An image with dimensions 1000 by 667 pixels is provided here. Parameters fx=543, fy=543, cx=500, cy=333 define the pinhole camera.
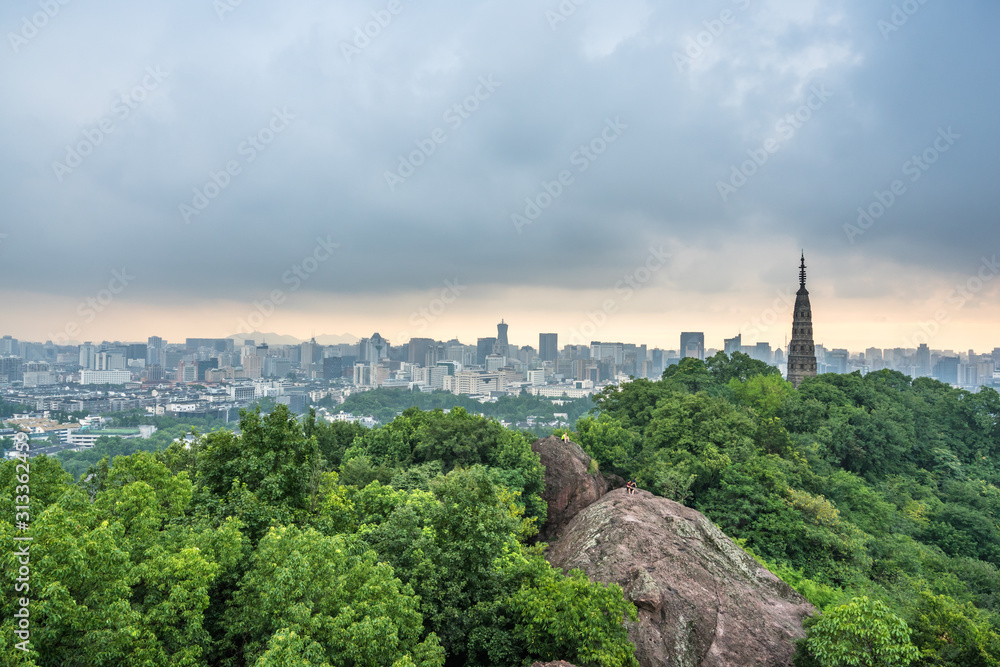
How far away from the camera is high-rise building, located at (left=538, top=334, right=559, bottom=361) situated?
189250mm

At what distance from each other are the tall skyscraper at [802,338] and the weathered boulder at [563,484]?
3461 cm

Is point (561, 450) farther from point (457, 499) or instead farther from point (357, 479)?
point (457, 499)

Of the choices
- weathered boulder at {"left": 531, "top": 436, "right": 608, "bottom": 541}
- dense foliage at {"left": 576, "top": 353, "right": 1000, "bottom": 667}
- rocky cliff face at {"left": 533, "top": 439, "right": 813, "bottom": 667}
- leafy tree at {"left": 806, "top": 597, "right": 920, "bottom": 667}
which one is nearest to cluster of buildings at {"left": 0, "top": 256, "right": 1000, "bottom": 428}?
dense foliage at {"left": 576, "top": 353, "right": 1000, "bottom": 667}

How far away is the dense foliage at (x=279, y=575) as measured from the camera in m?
7.64

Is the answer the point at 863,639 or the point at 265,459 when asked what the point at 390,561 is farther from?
the point at 863,639

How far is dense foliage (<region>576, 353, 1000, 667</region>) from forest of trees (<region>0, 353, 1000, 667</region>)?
0.10 metres

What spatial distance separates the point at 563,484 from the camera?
19969mm

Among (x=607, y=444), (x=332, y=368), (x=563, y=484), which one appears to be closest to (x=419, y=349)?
(x=332, y=368)

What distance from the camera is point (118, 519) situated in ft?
32.9

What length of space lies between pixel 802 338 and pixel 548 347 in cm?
14377

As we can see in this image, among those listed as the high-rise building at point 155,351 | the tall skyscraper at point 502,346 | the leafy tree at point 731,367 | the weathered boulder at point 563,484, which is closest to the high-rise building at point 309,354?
the high-rise building at point 155,351

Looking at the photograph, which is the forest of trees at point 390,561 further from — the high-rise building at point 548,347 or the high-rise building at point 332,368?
the high-rise building at point 548,347

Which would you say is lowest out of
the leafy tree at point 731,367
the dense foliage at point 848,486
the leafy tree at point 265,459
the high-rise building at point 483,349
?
the dense foliage at point 848,486

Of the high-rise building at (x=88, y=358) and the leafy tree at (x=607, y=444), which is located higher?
the high-rise building at (x=88, y=358)
